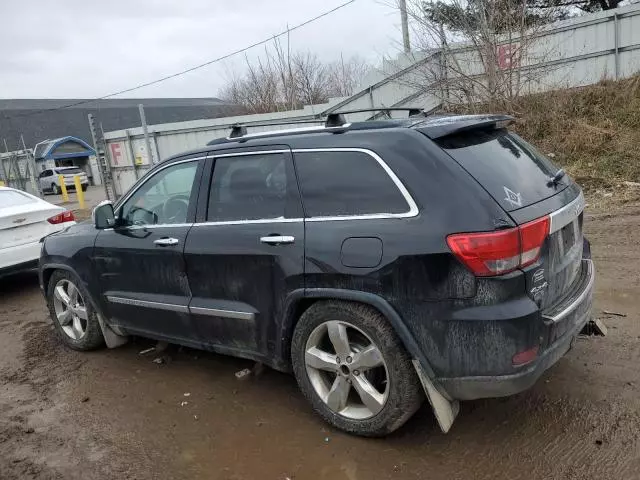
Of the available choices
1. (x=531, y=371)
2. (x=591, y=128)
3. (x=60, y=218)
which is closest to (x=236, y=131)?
(x=531, y=371)

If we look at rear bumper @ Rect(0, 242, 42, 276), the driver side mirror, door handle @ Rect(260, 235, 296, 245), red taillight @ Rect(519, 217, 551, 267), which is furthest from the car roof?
rear bumper @ Rect(0, 242, 42, 276)

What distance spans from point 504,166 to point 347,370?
56.8 inches

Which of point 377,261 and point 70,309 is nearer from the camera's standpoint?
point 377,261

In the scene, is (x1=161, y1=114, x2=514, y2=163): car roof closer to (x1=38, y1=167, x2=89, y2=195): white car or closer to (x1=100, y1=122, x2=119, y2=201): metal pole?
(x1=100, y1=122, x2=119, y2=201): metal pole

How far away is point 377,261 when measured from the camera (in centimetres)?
273

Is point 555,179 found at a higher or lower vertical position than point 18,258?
higher

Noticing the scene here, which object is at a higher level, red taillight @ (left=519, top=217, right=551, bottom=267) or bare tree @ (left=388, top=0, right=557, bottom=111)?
bare tree @ (left=388, top=0, right=557, bottom=111)

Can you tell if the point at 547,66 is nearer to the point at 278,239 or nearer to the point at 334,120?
the point at 334,120

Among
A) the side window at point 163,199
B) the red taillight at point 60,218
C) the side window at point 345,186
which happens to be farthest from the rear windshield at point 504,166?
the red taillight at point 60,218

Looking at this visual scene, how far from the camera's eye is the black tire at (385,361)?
9.20 ft

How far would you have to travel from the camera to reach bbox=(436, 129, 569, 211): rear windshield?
2725 millimetres

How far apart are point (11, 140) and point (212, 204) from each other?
51.0m

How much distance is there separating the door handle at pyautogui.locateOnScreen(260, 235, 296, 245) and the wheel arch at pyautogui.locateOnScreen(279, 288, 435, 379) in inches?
11.7

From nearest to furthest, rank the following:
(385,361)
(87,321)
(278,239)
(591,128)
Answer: (385,361), (278,239), (87,321), (591,128)
